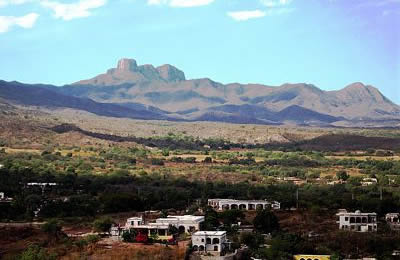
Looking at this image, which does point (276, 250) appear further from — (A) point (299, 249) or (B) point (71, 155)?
(B) point (71, 155)

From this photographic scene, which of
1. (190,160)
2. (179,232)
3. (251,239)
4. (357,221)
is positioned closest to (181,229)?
(179,232)

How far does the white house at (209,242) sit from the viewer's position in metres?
49.8

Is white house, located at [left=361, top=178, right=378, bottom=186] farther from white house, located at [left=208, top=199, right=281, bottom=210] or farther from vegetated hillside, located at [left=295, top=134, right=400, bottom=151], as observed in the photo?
vegetated hillside, located at [left=295, top=134, right=400, bottom=151]

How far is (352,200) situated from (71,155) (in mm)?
58428

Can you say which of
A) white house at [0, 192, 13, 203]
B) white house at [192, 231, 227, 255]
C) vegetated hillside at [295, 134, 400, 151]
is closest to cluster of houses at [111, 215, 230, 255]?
white house at [192, 231, 227, 255]

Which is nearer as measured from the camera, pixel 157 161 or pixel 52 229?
pixel 52 229

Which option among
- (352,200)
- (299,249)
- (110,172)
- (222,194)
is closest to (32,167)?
(110,172)

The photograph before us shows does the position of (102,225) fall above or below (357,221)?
below

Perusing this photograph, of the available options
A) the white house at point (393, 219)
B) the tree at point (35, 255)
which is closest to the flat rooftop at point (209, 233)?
the tree at point (35, 255)

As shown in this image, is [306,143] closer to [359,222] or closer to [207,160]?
[207,160]

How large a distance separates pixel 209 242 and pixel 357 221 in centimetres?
1267

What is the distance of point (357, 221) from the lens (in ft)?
192

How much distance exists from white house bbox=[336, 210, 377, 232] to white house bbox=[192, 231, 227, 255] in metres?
10.4

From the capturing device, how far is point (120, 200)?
6781 cm
